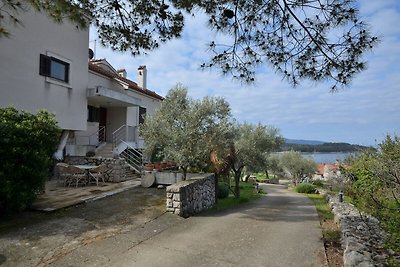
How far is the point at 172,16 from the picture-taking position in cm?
662

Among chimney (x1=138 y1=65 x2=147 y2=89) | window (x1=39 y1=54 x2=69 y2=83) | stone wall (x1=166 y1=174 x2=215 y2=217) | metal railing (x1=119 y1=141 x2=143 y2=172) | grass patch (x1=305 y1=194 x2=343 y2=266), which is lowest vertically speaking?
grass patch (x1=305 y1=194 x2=343 y2=266)

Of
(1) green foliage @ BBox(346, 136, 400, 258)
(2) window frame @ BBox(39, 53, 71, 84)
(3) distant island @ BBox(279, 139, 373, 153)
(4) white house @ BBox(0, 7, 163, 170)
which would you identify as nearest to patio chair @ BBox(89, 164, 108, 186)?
(4) white house @ BBox(0, 7, 163, 170)

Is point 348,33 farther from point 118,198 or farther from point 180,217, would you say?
point 118,198

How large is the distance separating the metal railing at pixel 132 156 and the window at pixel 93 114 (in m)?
3.27

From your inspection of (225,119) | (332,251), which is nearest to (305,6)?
(332,251)

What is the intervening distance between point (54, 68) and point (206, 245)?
12.1 metres

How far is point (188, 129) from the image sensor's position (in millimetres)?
13336

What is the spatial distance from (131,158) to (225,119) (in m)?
7.56

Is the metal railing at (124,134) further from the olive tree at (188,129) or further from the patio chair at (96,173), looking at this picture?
the olive tree at (188,129)

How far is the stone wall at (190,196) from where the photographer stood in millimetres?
10102

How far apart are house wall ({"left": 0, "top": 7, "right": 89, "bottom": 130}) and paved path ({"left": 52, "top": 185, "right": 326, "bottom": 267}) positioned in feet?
27.8

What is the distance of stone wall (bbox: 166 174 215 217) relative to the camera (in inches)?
398

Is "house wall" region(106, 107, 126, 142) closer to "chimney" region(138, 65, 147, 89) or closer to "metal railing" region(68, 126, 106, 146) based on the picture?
"metal railing" region(68, 126, 106, 146)

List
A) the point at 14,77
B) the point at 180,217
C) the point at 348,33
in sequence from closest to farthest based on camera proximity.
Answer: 1. the point at 348,33
2. the point at 180,217
3. the point at 14,77
